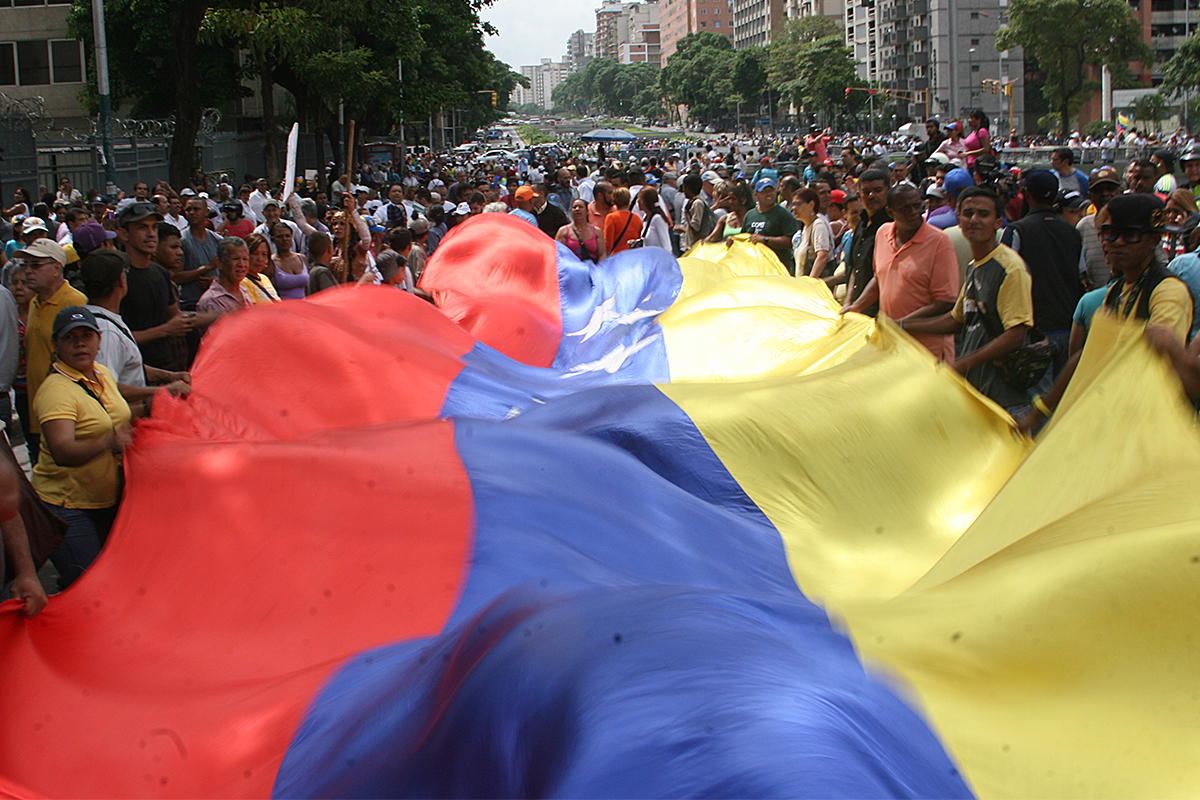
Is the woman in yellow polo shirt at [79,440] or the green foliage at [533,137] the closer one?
the woman in yellow polo shirt at [79,440]

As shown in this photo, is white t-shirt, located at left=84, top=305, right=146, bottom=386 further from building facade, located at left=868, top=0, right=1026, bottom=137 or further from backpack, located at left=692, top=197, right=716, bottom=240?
building facade, located at left=868, top=0, right=1026, bottom=137

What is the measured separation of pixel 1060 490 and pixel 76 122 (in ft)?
163

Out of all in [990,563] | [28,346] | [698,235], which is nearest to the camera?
[990,563]

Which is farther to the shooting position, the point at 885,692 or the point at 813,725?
the point at 885,692

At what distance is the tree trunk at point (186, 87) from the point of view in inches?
930

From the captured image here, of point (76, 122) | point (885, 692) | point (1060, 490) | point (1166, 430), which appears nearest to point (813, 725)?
point (885, 692)

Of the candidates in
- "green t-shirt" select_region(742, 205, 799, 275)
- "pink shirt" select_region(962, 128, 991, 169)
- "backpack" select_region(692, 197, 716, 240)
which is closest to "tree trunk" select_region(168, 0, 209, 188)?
"backpack" select_region(692, 197, 716, 240)

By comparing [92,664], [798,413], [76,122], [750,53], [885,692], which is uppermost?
[750,53]

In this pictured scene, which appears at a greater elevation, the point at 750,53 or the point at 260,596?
the point at 750,53

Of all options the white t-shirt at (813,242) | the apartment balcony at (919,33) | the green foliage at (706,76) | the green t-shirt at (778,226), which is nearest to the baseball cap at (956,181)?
the white t-shirt at (813,242)

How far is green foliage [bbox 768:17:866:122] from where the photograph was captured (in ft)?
362

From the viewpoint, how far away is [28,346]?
5363 mm

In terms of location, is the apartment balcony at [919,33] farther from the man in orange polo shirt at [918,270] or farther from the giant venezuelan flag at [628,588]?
the giant venezuelan flag at [628,588]

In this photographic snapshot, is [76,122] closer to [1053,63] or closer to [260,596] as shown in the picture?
[260,596]
